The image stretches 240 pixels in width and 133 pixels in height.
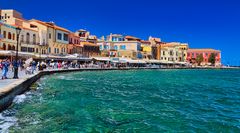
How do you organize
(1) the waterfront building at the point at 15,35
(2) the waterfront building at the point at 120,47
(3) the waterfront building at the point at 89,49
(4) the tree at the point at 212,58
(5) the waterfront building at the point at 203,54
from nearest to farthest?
1. (1) the waterfront building at the point at 15,35
2. (3) the waterfront building at the point at 89,49
3. (2) the waterfront building at the point at 120,47
4. (4) the tree at the point at 212,58
5. (5) the waterfront building at the point at 203,54

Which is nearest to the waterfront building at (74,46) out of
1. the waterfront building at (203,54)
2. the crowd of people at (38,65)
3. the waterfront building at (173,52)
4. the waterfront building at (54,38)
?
the waterfront building at (54,38)

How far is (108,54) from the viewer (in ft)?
349

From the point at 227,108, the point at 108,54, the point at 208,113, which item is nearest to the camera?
the point at 208,113

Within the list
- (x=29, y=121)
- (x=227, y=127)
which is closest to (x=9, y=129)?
(x=29, y=121)

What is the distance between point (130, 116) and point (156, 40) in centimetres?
12996

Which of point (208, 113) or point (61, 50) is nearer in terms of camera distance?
point (208, 113)

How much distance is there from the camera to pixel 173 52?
455ft

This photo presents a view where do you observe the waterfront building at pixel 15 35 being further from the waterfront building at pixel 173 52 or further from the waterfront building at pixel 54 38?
the waterfront building at pixel 173 52

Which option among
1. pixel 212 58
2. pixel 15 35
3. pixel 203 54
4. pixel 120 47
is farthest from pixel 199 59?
pixel 15 35

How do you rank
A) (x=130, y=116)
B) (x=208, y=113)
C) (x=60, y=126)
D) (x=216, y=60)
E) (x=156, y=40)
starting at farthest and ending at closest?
(x=216, y=60)
(x=156, y=40)
(x=208, y=113)
(x=130, y=116)
(x=60, y=126)

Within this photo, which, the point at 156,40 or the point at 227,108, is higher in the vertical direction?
the point at 156,40

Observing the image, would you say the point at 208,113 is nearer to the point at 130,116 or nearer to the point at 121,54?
the point at 130,116

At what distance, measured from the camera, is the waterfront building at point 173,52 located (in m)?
135

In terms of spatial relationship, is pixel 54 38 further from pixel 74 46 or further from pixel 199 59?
pixel 199 59
